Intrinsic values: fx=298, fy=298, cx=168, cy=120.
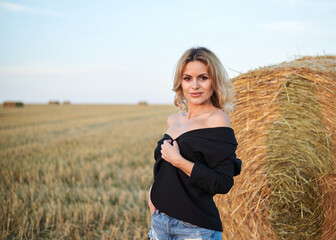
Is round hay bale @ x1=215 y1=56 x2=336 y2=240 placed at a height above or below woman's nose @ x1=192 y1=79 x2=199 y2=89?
below

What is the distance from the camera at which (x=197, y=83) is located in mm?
1769

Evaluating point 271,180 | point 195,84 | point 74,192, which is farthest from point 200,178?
point 74,192

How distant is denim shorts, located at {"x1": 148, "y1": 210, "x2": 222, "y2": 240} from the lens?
67.1 inches

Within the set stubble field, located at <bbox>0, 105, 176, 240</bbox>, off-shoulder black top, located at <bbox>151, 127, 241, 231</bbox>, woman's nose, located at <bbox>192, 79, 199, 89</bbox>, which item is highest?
woman's nose, located at <bbox>192, 79, 199, 89</bbox>

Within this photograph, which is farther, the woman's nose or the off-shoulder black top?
the woman's nose

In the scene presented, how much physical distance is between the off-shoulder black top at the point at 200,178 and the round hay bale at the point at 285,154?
1.68 m

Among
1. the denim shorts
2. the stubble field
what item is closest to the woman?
the denim shorts

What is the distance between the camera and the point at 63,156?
7238mm

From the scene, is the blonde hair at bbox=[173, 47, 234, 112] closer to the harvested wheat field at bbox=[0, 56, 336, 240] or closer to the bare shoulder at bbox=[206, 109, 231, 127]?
the bare shoulder at bbox=[206, 109, 231, 127]

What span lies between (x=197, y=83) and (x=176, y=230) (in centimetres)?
87

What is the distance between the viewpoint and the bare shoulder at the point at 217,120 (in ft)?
5.59

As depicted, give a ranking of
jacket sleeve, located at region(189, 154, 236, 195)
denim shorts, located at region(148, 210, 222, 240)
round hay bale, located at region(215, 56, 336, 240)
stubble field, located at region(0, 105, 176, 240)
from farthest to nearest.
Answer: stubble field, located at region(0, 105, 176, 240), round hay bale, located at region(215, 56, 336, 240), denim shorts, located at region(148, 210, 222, 240), jacket sleeve, located at region(189, 154, 236, 195)

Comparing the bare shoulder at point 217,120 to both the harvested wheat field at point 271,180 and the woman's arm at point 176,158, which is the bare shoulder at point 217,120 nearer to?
the woman's arm at point 176,158

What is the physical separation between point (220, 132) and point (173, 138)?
0.34 m
